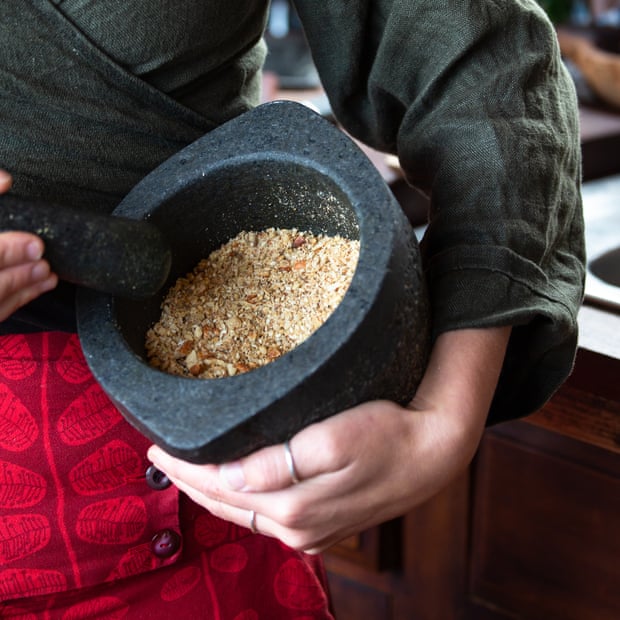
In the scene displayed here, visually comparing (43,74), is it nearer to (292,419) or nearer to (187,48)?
(187,48)

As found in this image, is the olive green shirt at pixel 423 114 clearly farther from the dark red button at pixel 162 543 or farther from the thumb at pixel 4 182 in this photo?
the dark red button at pixel 162 543

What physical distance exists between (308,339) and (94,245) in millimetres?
161

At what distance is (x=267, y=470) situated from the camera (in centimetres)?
56

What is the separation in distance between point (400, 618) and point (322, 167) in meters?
1.00

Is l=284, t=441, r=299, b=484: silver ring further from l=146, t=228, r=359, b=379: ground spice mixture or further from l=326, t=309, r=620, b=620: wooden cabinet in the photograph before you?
l=326, t=309, r=620, b=620: wooden cabinet

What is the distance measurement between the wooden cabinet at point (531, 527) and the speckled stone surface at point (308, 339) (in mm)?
367

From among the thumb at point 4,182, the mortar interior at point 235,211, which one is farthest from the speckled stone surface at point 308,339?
the thumb at point 4,182

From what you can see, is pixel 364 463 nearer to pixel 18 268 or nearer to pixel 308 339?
pixel 308 339

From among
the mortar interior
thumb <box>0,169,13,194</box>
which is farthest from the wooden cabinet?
thumb <box>0,169,13,194</box>

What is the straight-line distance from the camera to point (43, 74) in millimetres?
644

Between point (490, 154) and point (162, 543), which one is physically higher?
point (490, 154)

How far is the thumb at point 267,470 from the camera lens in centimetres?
56

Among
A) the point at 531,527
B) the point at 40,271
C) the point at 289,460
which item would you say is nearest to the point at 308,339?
the point at 289,460

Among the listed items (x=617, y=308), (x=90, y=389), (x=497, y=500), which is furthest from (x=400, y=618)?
(x=90, y=389)
